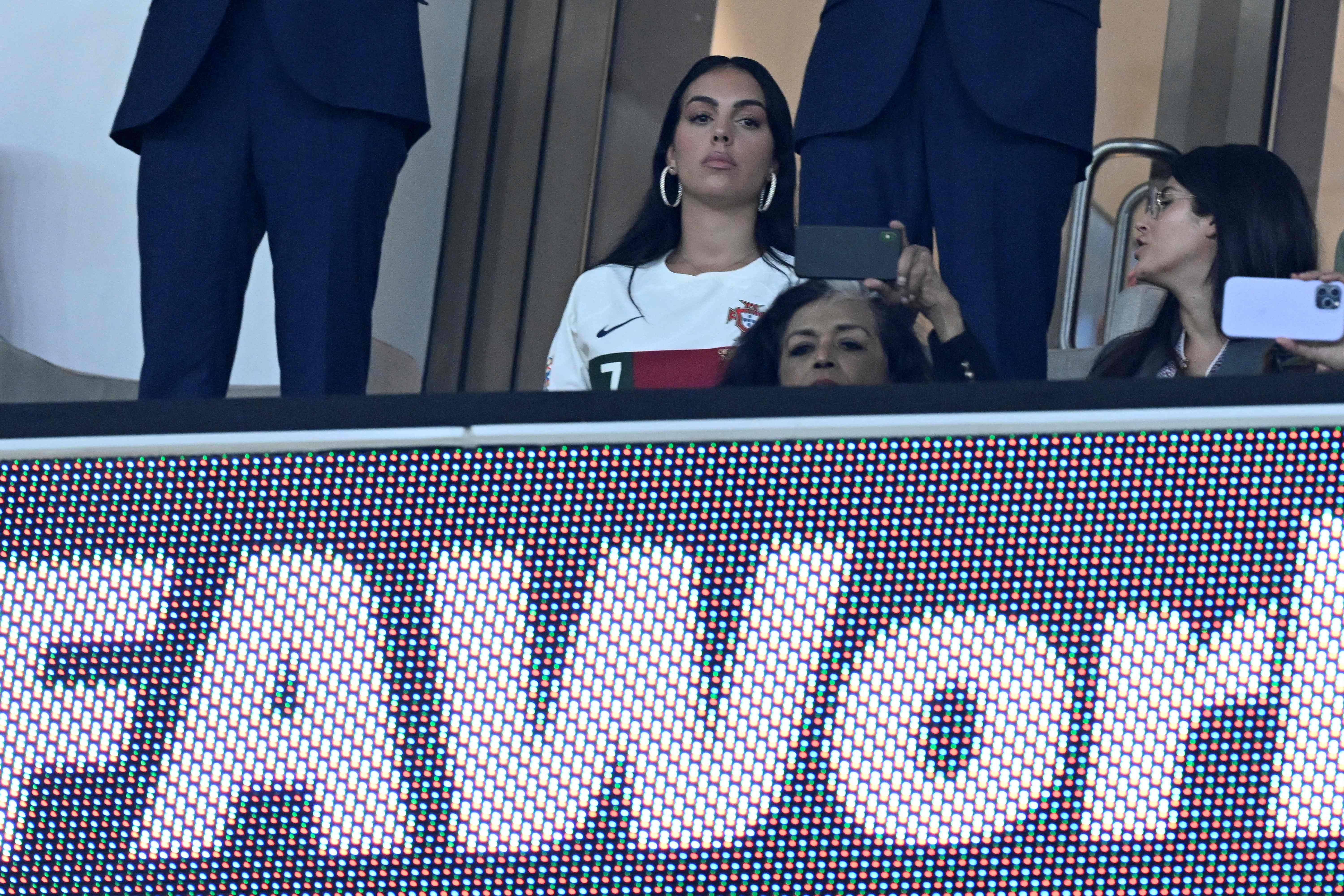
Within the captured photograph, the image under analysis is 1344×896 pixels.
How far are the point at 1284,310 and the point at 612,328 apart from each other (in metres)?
1.15

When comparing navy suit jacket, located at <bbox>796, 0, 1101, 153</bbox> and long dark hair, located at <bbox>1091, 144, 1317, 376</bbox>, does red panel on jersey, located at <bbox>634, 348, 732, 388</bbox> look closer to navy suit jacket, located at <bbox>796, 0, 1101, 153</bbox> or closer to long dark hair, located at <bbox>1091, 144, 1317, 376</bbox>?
navy suit jacket, located at <bbox>796, 0, 1101, 153</bbox>

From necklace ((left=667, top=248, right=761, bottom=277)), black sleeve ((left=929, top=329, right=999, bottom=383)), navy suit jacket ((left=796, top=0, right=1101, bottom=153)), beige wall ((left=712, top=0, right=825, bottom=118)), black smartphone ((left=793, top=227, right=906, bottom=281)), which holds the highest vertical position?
beige wall ((left=712, top=0, right=825, bottom=118))

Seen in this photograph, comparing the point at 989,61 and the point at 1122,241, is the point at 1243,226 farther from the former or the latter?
the point at 1122,241

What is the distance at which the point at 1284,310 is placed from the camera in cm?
107

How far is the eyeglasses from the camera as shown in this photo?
1970mm

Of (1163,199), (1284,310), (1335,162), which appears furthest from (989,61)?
(1335,162)

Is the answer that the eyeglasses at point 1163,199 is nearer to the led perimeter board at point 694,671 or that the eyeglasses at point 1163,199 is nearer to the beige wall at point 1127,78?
the led perimeter board at point 694,671

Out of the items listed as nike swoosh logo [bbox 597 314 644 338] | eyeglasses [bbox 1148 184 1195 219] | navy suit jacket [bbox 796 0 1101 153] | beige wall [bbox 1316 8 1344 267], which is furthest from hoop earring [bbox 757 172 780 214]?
beige wall [bbox 1316 8 1344 267]

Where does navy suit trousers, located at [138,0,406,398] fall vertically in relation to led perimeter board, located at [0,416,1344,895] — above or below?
above

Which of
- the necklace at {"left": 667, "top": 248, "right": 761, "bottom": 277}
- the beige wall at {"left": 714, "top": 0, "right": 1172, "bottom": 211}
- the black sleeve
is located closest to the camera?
the black sleeve

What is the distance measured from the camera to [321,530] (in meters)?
0.90

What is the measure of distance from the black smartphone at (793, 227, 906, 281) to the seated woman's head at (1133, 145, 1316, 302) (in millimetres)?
844

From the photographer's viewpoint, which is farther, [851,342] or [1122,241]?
[1122,241]

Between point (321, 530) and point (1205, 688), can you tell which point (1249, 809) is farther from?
point (321, 530)
